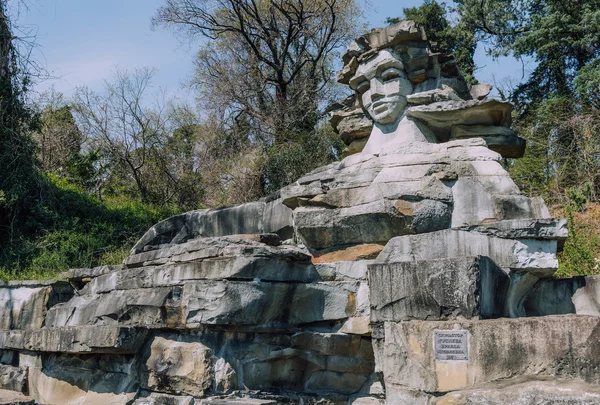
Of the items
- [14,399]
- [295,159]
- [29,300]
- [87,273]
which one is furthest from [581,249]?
[295,159]

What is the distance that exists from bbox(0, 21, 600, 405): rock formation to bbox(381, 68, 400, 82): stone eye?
Answer: 0.05 feet

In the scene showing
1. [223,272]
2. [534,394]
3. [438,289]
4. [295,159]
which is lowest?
[534,394]

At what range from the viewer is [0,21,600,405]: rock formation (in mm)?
3984

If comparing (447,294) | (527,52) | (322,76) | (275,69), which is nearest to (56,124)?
(275,69)

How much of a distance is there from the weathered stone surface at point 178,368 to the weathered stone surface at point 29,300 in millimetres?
2164

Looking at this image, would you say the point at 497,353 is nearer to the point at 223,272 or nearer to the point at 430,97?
the point at 223,272

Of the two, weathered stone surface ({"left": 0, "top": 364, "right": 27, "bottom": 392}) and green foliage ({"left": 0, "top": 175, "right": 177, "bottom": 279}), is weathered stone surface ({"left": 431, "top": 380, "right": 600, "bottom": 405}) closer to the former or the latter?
weathered stone surface ({"left": 0, "top": 364, "right": 27, "bottom": 392})

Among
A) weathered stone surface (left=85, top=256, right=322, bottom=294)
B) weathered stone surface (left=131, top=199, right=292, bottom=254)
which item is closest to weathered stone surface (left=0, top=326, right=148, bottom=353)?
weathered stone surface (left=85, top=256, right=322, bottom=294)

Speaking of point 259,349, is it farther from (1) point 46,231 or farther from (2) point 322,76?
(2) point 322,76

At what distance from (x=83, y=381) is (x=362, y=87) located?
3.83 metres

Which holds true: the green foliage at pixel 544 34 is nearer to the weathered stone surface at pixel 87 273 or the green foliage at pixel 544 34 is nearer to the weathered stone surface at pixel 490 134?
the weathered stone surface at pixel 490 134

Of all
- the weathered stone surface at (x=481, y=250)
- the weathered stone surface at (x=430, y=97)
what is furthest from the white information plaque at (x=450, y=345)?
the weathered stone surface at (x=430, y=97)

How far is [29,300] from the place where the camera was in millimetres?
7141

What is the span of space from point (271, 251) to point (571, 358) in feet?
7.90
